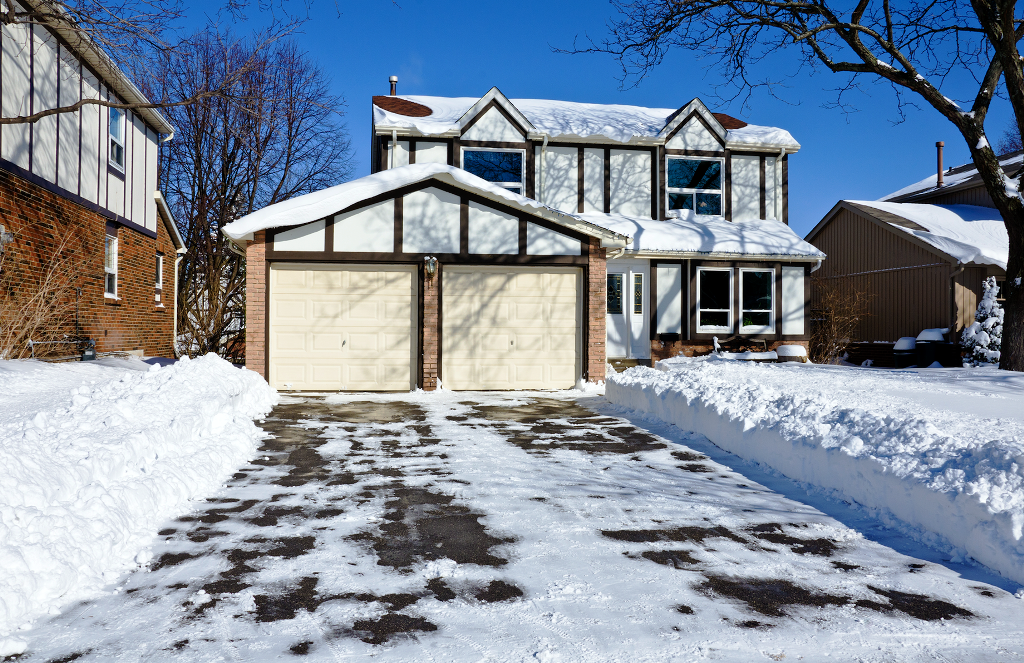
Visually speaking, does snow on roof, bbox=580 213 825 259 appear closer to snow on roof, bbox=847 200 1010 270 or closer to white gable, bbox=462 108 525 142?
white gable, bbox=462 108 525 142

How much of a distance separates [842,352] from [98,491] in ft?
73.6

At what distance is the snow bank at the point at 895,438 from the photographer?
401 centimetres

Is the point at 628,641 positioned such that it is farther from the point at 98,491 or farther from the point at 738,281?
the point at 738,281

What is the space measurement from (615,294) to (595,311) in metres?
4.85

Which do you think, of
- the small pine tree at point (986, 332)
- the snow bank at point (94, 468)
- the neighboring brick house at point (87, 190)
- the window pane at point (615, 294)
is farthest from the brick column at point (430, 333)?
the small pine tree at point (986, 332)

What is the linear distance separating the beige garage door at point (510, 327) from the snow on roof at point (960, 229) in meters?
12.6

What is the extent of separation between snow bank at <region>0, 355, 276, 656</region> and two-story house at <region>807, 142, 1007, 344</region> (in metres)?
19.6

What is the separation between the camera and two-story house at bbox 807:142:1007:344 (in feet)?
62.3

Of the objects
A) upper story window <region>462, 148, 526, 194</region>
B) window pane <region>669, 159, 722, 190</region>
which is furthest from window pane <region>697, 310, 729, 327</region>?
upper story window <region>462, 148, 526, 194</region>

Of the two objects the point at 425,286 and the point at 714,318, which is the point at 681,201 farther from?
the point at 425,286

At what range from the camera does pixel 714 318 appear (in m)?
18.4

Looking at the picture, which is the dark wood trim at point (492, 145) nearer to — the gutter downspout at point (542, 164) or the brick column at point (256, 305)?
the gutter downspout at point (542, 164)

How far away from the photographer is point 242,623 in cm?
304

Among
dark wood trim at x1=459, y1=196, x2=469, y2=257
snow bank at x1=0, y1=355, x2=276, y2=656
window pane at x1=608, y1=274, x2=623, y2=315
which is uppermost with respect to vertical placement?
dark wood trim at x1=459, y1=196, x2=469, y2=257
